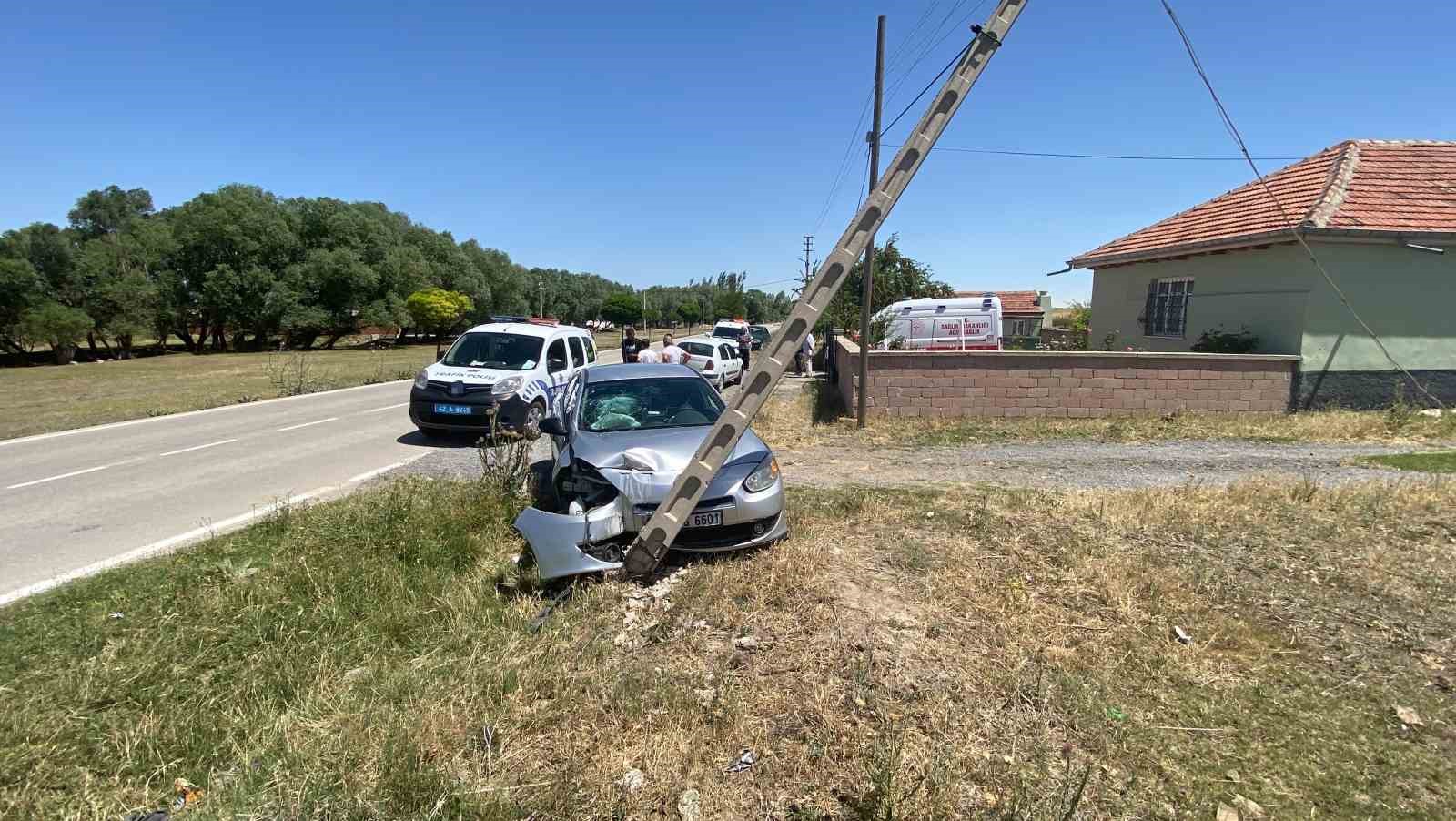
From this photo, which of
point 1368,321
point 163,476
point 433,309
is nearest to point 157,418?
point 163,476

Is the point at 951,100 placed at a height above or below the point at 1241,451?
above

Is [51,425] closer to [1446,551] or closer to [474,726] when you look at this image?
[474,726]

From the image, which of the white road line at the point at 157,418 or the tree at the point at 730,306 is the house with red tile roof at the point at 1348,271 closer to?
the white road line at the point at 157,418

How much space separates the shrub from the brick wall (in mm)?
1184

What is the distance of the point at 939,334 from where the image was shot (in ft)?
61.1

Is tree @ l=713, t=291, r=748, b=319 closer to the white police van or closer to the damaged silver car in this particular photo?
the white police van

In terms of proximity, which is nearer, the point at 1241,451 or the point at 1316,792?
the point at 1316,792

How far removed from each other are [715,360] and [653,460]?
16.2 meters

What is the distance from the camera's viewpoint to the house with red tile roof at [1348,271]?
1192 centimetres

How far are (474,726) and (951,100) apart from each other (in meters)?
4.53

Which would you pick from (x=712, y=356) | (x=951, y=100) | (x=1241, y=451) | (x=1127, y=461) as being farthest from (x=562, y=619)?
(x=712, y=356)

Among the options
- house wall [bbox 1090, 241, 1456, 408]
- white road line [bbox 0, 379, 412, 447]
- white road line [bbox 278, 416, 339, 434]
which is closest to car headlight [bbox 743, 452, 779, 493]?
white road line [bbox 278, 416, 339, 434]

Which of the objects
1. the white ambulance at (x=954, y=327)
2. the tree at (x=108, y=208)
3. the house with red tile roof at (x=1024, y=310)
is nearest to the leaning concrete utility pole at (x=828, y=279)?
the white ambulance at (x=954, y=327)

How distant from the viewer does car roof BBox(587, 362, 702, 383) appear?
23.3ft
